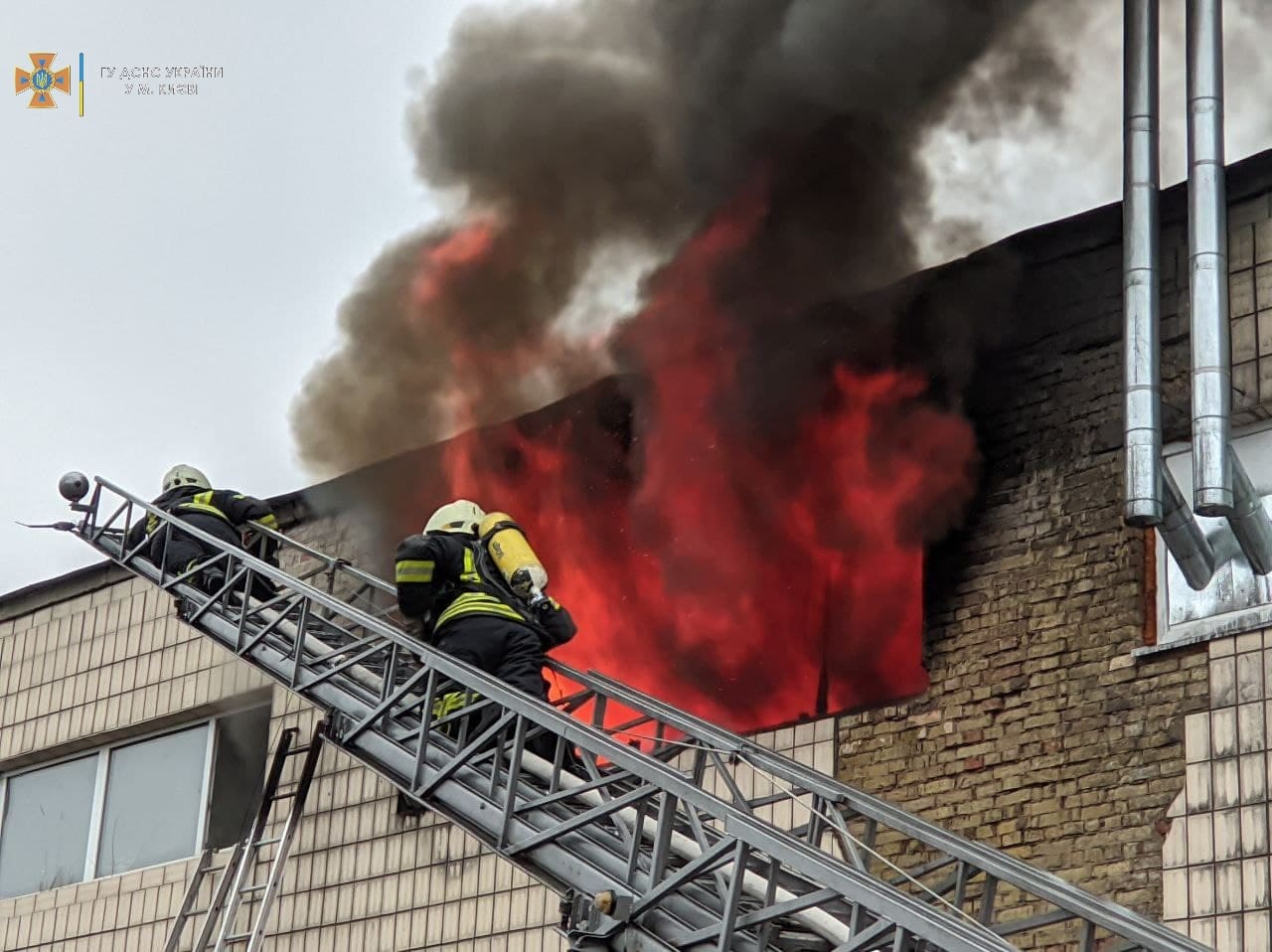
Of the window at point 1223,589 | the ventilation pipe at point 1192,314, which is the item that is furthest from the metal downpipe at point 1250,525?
the window at point 1223,589

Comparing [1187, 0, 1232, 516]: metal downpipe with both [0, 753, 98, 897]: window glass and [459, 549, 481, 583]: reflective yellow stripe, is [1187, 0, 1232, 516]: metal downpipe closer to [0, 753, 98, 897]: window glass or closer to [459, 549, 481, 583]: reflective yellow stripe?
[459, 549, 481, 583]: reflective yellow stripe

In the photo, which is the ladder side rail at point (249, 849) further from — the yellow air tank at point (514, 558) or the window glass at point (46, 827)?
the yellow air tank at point (514, 558)

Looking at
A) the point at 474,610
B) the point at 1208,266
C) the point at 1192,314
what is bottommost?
the point at 474,610

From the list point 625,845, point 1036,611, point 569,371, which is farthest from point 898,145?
point 625,845

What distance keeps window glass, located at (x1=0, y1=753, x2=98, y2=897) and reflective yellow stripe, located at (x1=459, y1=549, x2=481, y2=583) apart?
577 cm

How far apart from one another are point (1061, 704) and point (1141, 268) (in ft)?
7.01

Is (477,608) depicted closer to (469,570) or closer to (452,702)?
(469,570)

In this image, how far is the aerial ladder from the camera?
7.62 meters

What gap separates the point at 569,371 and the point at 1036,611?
517 cm

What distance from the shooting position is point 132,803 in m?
14.6

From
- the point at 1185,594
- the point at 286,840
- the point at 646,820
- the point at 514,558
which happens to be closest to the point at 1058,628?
the point at 1185,594

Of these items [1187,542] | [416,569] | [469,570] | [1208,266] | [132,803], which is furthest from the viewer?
[132,803]

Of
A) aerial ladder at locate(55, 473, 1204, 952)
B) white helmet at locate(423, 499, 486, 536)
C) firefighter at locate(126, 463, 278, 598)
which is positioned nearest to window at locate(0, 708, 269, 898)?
firefighter at locate(126, 463, 278, 598)

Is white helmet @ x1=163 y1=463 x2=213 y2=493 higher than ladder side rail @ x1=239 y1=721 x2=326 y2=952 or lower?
higher
